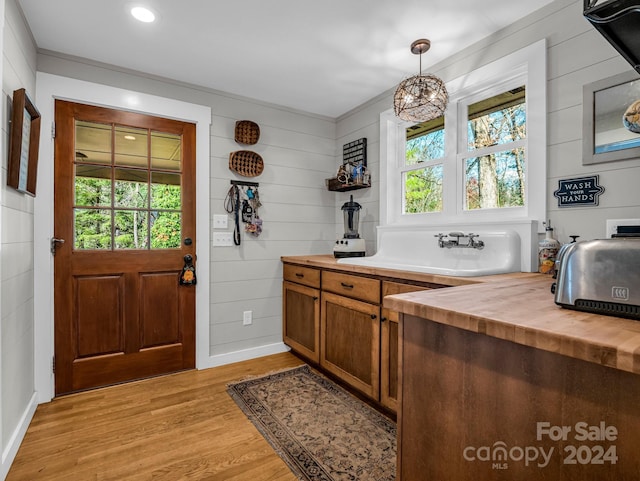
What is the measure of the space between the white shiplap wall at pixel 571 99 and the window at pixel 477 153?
2.0 inches

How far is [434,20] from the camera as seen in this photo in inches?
77.8

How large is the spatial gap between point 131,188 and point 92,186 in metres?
0.25

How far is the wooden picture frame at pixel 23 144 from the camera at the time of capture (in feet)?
5.53

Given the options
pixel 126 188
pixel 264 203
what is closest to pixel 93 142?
pixel 126 188

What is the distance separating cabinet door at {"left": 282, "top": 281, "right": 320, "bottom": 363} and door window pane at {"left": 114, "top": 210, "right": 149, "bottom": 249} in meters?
1.26

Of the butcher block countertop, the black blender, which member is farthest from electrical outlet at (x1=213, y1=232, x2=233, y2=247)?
the butcher block countertop

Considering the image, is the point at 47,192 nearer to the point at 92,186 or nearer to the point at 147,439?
the point at 92,186

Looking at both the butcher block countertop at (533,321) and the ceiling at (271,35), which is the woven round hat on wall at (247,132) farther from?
the butcher block countertop at (533,321)

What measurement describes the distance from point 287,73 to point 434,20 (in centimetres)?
111

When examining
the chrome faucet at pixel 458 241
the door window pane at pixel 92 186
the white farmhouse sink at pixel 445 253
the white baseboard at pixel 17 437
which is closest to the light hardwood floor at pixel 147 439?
the white baseboard at pixel 17 437

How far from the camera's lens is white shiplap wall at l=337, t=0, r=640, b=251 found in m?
1.59

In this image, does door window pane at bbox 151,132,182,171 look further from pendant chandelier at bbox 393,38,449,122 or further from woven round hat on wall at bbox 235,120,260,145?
pendant chandelier at bbox 393,38,449,122

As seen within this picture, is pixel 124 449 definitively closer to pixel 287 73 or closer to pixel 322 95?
pixel 287 73

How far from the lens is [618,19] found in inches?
31.4
